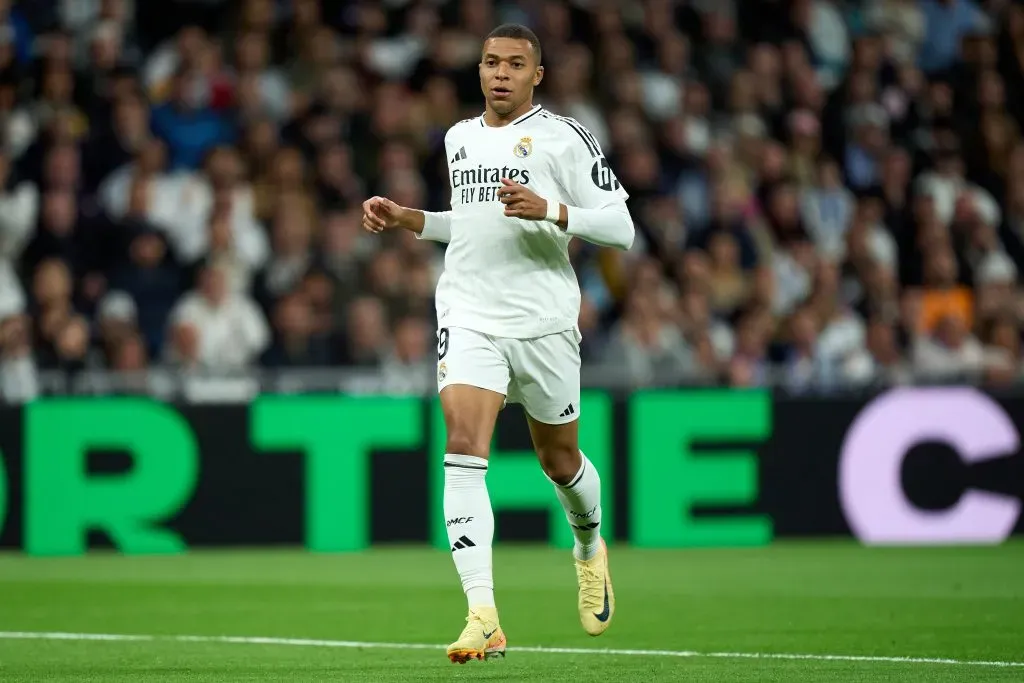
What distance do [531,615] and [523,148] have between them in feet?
9.71

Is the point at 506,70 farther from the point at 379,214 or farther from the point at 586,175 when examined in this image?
the point at 379,214

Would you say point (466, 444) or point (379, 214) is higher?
point (379, 214)

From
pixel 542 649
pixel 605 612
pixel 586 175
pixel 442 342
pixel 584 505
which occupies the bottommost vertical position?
pixel 542 649

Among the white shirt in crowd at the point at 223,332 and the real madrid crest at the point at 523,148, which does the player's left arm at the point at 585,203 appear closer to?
the real madrid crest at the point at 523,148

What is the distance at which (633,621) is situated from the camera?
8719 millimetres

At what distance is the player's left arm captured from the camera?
6.51 metres

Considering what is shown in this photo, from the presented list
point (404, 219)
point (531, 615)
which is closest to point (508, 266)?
point (404, 219)

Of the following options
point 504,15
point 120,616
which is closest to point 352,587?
point 120,616

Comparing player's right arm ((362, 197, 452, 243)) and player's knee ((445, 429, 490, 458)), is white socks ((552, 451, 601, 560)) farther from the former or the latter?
player's right arm ((362, 197, 452, 243))

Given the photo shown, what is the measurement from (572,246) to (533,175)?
832 centimetres

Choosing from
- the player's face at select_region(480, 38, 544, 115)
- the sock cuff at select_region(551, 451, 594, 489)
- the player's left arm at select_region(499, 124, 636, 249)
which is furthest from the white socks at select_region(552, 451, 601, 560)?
the player's face at select_region(480, 38, 544, 115)

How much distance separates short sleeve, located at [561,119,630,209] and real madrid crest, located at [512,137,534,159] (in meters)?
0.15

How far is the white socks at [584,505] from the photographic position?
7434mm

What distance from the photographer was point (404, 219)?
23.7 ft
